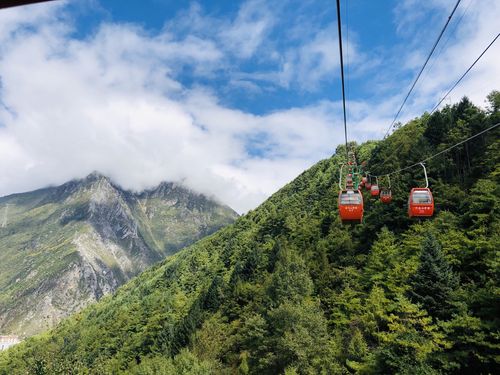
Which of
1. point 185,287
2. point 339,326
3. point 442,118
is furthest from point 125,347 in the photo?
point 442,118

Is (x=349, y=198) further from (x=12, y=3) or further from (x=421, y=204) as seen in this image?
(x=12, y=3)

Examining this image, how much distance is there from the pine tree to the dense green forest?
129 millimetres

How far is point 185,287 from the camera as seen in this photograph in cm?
15338

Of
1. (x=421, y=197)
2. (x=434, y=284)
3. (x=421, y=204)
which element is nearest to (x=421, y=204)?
(x=421, y=204)

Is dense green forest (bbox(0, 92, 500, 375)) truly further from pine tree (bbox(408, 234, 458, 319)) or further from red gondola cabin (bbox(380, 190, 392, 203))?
red gondola cabin (bbox(380, 190, 392, 203))

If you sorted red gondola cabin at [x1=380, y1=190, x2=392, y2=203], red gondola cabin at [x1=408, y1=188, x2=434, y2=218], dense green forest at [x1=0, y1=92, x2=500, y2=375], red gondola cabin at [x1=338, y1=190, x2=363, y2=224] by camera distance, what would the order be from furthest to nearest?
red gondola cabin at [x1=380, y1=190, x2=392, y2=203], dense green forest at [x1=0, y1=92, x2=500, y2=375], red gondola cabin at [x1=338, y1=190, x2=363, y2=224], red gondola cabin at [x1=408, y1=188, x2=434, y2=218]

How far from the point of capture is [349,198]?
2780 centimetres

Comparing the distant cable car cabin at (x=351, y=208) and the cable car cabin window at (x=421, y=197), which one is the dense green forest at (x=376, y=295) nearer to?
the cable car cabin window at (x=421, y=197)

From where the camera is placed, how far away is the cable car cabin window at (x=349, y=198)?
27.5 meters

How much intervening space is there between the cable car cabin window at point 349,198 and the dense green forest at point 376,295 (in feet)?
43.2

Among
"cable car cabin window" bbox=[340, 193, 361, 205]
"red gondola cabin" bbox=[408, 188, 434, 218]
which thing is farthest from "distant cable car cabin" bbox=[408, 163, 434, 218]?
"cable car cabin window" bbox=[340, 193, 361, 205]

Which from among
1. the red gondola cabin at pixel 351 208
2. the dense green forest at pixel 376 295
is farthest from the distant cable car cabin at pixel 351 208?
the dense green forest at pixel 376 295

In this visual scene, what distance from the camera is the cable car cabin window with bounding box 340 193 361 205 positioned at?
27520mm

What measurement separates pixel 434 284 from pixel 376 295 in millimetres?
8519
